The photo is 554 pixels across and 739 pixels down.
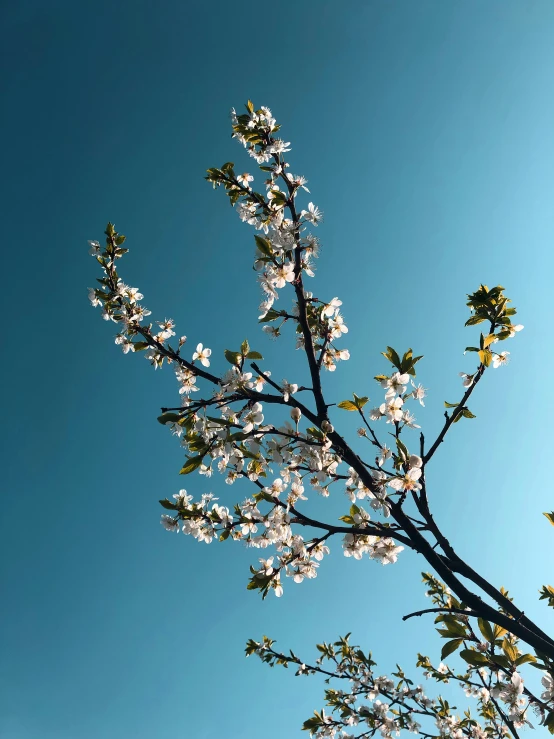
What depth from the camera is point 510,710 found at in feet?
9.89

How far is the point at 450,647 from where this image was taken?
2.68 meters

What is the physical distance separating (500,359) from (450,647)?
202 centimetres

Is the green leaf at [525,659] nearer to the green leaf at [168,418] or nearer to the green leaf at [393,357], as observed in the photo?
the green leaf at [393,357]

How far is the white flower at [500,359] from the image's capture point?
10.9 ft

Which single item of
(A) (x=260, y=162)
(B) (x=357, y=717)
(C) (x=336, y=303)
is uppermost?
(A) (x=260, y=162)

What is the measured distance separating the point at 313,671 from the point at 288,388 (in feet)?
18.8

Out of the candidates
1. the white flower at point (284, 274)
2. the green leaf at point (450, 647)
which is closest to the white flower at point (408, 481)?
the green leaf at point (450, 647)

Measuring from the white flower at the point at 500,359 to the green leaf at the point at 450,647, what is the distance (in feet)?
6.19

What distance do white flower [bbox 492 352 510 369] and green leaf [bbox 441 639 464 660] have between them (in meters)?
1.89

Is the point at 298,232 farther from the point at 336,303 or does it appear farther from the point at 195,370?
the point at 195,370

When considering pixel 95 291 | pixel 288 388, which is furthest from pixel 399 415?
pixel 95 291

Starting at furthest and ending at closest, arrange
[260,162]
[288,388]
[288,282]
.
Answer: [260,162], [288,282], [288,388]

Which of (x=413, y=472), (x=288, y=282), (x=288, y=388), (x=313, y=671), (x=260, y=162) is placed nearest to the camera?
(x=413, y=472)

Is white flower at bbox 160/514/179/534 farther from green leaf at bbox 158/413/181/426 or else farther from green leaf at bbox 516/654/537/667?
green leaf at bbox 516/654/537/667
